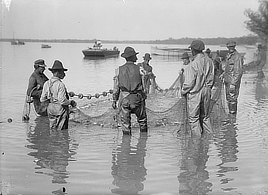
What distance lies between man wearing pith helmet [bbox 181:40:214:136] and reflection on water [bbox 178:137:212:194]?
351 millimetres

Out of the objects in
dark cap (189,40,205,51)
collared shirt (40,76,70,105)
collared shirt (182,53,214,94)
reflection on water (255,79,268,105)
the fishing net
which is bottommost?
reflection on water (255,79,268,105)

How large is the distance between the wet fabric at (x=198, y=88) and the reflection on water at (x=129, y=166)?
40.3 inches

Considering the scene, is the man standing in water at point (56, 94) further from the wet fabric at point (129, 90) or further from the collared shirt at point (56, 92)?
the wet fabric at point (129, 90)

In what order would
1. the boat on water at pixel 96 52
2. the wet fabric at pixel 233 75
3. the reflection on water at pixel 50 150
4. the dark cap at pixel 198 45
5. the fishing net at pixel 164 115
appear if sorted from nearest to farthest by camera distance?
the reflection on water at pixel 50 150 < the dark cap at pixel 198 45 < the fishing net at pixel 164 115 < the wet fabric at pixel 233 75 < the boat on water at pixel 96 52

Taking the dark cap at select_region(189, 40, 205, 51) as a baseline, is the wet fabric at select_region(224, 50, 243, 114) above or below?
below

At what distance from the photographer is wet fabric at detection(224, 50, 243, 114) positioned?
11.4m

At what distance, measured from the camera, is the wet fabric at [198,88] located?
7680 mm

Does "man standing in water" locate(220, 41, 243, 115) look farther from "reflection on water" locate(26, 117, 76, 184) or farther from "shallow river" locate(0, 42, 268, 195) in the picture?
"reflection on water" locate(26, 117, 76, 184)

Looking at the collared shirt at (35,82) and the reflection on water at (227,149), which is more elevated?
the collared shirt at (35,82)

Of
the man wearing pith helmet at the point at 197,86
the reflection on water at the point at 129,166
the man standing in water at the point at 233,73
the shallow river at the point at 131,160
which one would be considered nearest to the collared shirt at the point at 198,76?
the man wearing pith helmet at the point at 197,86

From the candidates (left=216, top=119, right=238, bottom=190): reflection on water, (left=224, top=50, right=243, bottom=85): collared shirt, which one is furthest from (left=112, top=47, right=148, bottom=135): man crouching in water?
(left=224, top=50, right=243, bottom=85): collared shirt

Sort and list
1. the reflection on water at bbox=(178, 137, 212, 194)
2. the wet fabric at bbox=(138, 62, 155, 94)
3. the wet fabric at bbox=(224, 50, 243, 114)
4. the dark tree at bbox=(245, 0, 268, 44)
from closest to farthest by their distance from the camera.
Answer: the reflection on water at bbox=(178, 137, 212, 194) < the wet fabric at bbox=(224, 50, 243, 114) < the wet fabric at bbox=(138, 62, 155, 94) < the dark tree at bbox=(245, 0, 268, 44)

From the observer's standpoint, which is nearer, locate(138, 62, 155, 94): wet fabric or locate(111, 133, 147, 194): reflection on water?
locate(111, 133, 147, 194): reflection on water

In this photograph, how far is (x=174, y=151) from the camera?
23.5ft
